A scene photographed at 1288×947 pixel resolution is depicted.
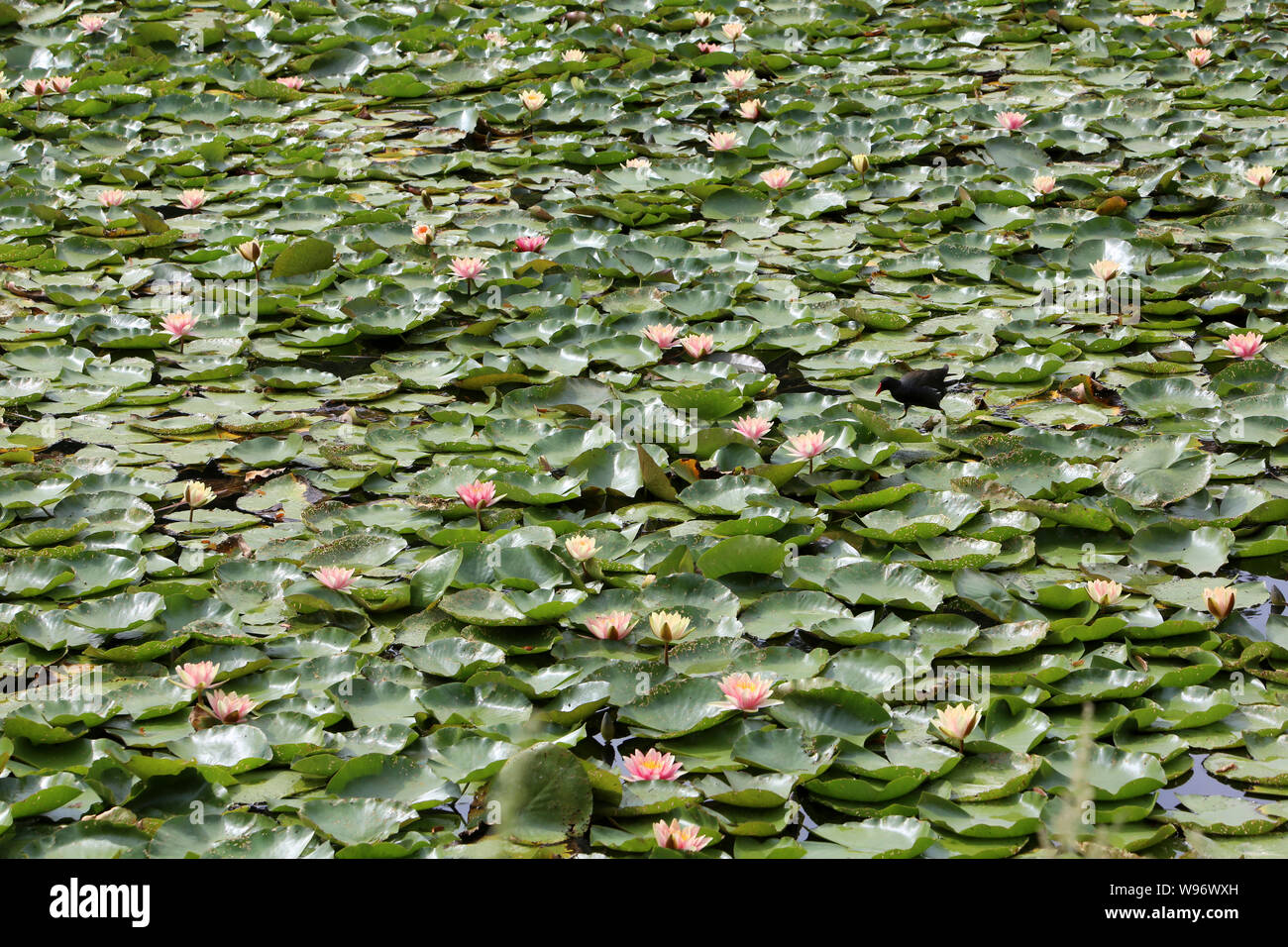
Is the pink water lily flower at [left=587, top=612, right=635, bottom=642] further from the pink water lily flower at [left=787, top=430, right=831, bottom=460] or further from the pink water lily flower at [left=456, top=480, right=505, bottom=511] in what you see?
the pink water lily flower at [left=787, top=430, right=831, bottom=460]

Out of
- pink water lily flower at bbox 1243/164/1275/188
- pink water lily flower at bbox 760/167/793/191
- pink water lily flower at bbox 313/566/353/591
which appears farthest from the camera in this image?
pink water lily flower at bbox 760/167/793/191

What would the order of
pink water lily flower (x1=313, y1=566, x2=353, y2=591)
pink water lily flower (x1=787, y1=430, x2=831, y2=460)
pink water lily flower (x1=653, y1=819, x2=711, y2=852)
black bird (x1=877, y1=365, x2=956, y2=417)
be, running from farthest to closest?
1. black bird (x1=877, y1=365, x2=956, y2=417)
2. pink water lily flower (x1=787, y1=430, x2=831, y2=460)
3. pink water lily flower (x1=313, y1=566, x2=353, y2=591)
4. pink water lily flower (x1=653, y1=819, x2=711, y2=852)

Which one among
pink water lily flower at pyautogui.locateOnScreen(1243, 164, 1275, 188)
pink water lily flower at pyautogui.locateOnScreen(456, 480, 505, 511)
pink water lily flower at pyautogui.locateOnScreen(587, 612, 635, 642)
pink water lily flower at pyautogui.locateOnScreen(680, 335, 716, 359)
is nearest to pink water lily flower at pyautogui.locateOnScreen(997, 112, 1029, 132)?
pink water lily flower at pyautogui.locateOnScreen(1243, 164, 1275, 188)

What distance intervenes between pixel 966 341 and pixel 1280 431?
837 millimetres

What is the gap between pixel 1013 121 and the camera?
474cm

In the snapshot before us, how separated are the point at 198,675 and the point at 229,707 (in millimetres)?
102

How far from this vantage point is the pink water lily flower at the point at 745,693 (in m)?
2.22

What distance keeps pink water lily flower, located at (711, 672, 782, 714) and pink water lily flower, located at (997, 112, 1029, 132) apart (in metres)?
3.17

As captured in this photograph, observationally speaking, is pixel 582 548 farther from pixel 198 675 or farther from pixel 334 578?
pixel 198 675

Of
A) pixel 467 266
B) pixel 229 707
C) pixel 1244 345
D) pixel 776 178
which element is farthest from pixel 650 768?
pixel 776 178

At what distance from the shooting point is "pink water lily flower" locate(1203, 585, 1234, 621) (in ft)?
8.07

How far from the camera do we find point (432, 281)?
3875mm
